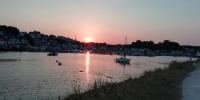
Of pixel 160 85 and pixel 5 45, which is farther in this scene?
pixel 5 45

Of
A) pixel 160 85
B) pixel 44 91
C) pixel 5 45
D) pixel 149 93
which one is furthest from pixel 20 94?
pixel 5 45

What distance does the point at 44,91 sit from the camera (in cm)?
3173

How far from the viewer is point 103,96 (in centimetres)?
1541

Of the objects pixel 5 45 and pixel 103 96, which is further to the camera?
pixel 5 45

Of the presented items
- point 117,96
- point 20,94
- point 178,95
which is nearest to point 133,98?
point 117,96

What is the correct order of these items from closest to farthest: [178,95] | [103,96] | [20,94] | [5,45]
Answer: [103,96], [178,95], [20,94], [5,45]

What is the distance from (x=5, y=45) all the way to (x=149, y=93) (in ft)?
603

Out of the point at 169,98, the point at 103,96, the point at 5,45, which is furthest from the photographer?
the point at 5,45

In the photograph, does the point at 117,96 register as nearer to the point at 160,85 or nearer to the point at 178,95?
the point at 178,95

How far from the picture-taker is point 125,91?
17.1m

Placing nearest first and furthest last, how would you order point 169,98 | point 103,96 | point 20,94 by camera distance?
point 103,96 < point 169,98 < point 20,94

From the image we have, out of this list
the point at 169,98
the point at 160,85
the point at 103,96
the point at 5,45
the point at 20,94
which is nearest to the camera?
the point at 103,96

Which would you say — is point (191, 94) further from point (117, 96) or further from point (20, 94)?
point (20, 94)

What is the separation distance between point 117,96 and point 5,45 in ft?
607
